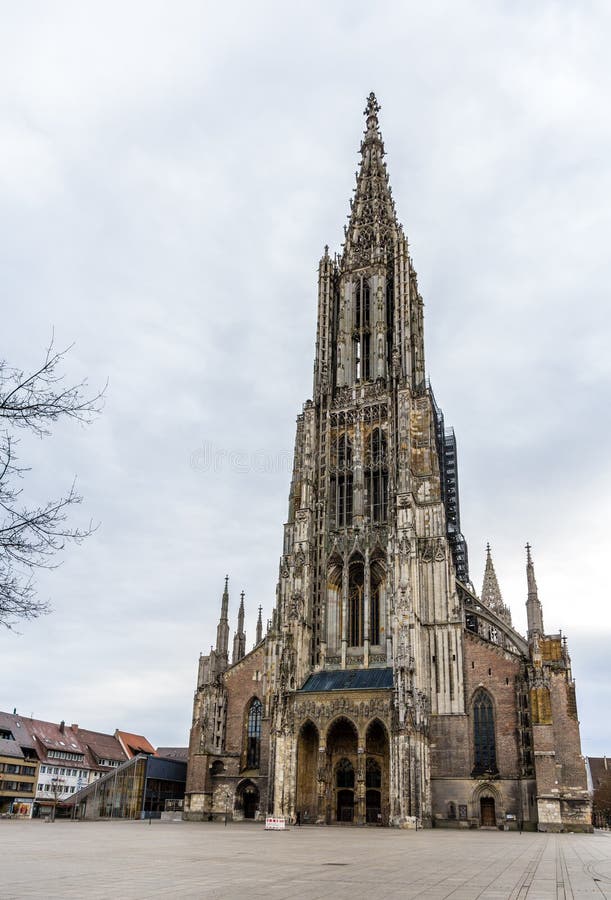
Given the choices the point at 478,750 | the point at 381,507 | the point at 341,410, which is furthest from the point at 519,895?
the point at 341,410

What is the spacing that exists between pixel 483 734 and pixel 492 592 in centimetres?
3940

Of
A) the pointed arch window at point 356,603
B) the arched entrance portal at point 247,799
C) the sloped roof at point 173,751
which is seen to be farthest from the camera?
the sloped roof at point 173,751

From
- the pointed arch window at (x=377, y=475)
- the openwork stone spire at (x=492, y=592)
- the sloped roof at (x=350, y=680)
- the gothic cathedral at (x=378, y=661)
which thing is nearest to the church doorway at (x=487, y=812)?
the gothic cathedral at (x=378, y=661)

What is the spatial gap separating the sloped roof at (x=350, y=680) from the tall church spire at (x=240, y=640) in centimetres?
1075

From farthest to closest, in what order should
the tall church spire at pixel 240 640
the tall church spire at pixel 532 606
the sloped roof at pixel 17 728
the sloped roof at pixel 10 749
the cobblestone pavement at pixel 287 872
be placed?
the sloped roof at pixel 17 728, the sloped roof at pixel 10 749, the tall church spire at pixel 240 640, the tall church spire at pixel 532 606, the cobblestone pavement at pixel 287 872

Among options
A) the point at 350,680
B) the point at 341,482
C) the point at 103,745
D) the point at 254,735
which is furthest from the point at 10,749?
the point at 341,482

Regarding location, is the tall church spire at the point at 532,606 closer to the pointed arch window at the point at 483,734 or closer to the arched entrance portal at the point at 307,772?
the pointed arch window at the point at 483,734

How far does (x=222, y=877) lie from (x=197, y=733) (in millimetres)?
44676

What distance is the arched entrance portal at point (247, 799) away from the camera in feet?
174

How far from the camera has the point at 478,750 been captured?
48.0 meters

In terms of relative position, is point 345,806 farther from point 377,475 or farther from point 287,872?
point 287,872

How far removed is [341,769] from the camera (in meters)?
48.1

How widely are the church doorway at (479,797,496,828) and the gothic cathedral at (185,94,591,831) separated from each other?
0.30ft

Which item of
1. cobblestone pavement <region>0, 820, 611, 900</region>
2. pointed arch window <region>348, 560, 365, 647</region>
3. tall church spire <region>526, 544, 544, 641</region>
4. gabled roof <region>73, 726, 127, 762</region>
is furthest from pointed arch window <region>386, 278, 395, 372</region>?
gabled roof <region>73, 726, 127, 762</region>
